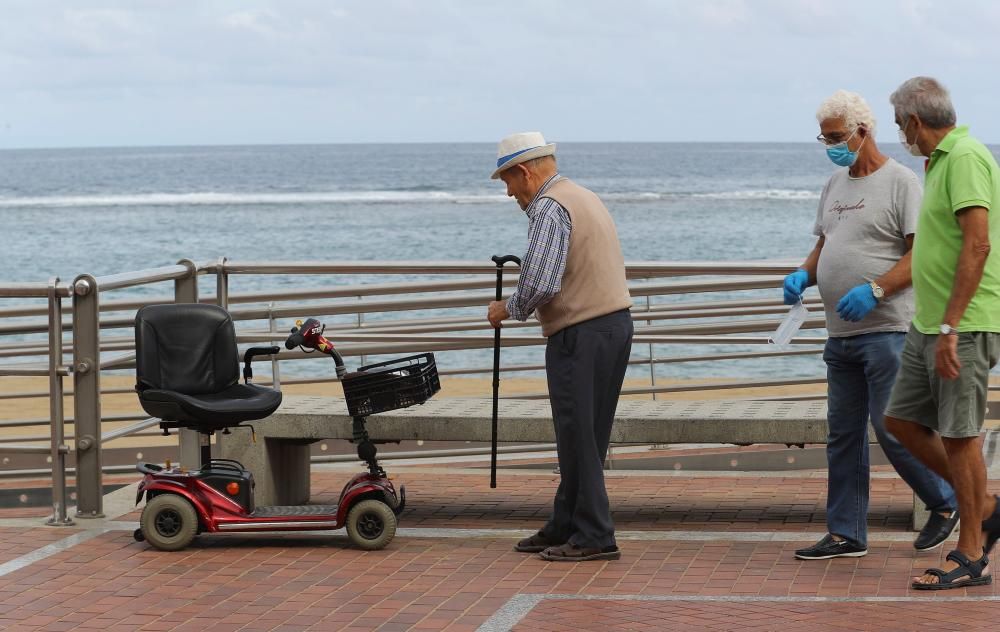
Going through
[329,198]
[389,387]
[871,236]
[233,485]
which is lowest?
[233,485]

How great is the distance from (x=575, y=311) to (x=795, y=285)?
88 centimetres

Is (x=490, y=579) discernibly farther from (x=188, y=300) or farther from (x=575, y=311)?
(x=188, y=300)

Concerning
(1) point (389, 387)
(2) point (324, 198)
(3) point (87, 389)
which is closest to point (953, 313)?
(1) point (389, 387)

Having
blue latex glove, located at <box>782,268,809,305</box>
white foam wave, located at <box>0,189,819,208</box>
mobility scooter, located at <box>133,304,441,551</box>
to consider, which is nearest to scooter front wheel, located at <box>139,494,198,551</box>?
mobility scooter, located at <box>133,304,441,551</box>

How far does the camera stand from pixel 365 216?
6944cm

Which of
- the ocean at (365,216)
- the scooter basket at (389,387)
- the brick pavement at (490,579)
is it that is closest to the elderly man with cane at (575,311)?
the brick pavement at (490,579)

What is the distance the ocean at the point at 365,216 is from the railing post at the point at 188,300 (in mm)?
12065

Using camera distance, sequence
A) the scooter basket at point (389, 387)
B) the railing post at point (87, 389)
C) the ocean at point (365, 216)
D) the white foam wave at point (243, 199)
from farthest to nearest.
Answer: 1. the white foam wave at point (243, 199)
2. the ocean at point (365, 216)
3. the railing post at point (87, 389)
4. the scooter basket at point (389, 387)

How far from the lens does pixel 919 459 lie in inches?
219

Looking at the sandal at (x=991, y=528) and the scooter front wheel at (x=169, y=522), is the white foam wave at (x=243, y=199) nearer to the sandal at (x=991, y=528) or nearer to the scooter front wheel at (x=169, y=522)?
the scooter front wheel at (x=169, y=522)

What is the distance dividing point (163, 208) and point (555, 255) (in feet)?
250

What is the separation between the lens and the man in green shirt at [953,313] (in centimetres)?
515

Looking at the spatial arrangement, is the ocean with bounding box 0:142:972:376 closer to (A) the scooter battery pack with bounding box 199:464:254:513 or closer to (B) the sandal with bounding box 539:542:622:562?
(A) the scooter battery pack with bounding box 199:464:254:513

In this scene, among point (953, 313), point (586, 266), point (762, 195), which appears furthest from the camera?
point (762, 195)
